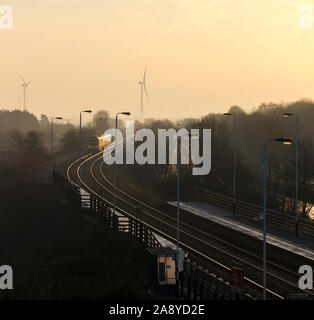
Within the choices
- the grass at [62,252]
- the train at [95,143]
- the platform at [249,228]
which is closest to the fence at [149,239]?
the grass at [62,252]

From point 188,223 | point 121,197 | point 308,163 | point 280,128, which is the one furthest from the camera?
point 280,128

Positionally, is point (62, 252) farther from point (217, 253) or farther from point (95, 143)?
point (95, 143)

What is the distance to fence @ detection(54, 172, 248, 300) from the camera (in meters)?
30.5

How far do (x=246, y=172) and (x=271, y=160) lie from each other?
13.1 metres

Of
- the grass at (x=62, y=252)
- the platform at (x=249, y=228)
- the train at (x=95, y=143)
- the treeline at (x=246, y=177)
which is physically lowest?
the grass at (x=62, y=252)

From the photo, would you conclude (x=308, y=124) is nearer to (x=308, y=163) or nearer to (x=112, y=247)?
(x=308, y=163)

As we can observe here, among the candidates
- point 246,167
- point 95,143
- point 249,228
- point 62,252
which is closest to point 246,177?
point 246,167

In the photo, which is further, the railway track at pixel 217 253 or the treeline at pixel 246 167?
the treeline at pixel 246 167

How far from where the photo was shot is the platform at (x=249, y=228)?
154ft

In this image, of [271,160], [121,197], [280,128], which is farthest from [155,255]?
[280,128]

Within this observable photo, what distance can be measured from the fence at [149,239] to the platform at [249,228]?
7.35m

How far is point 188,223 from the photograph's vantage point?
5794cm

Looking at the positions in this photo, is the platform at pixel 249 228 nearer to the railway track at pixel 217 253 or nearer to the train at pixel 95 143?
the railway track at pixel 217 253
